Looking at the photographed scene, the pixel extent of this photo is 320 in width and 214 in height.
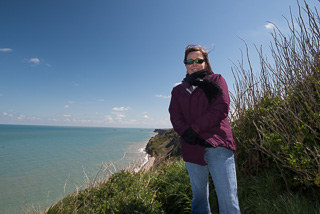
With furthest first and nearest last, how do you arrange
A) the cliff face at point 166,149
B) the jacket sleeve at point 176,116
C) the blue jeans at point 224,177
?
the cliff face at point 166,149 → the jacket sleeve at point 176,116 → the blue jeans at point 224,177

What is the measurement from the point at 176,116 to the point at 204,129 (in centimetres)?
47

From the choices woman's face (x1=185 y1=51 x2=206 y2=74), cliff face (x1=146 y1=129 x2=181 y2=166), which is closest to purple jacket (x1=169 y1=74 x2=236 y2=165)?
woman's face (x1=185 y1=51 x2=206 y2=74)

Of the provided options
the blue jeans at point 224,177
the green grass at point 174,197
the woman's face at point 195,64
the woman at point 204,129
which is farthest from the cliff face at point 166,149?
the woman's face at point 195,64

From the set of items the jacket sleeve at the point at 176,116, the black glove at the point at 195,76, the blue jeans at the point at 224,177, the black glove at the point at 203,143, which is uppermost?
the black glove at the point at 195,76

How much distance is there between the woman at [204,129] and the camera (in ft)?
5.87

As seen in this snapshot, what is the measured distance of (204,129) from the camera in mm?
1855

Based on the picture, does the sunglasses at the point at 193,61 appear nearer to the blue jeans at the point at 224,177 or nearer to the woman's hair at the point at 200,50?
the woman's hair at the point at 200,50

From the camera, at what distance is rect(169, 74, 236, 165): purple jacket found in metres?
1.85

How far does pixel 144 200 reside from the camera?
314 centimetres

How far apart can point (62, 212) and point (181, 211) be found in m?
2.35

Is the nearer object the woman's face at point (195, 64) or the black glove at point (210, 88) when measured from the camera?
the black glove at point (210, 88)

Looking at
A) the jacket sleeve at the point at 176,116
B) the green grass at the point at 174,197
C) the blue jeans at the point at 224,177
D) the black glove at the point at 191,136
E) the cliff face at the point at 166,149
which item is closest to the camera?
the blue jeans at the point at 224,177

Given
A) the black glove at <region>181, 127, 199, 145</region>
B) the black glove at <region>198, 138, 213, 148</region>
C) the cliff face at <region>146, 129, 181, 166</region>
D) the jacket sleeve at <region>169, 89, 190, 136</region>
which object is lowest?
the cliff face at <region>146, 129, 181, 166</region>

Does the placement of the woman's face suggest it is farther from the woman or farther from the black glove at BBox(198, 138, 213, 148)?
the black glove at BBox(198, 138, 213, 148)
